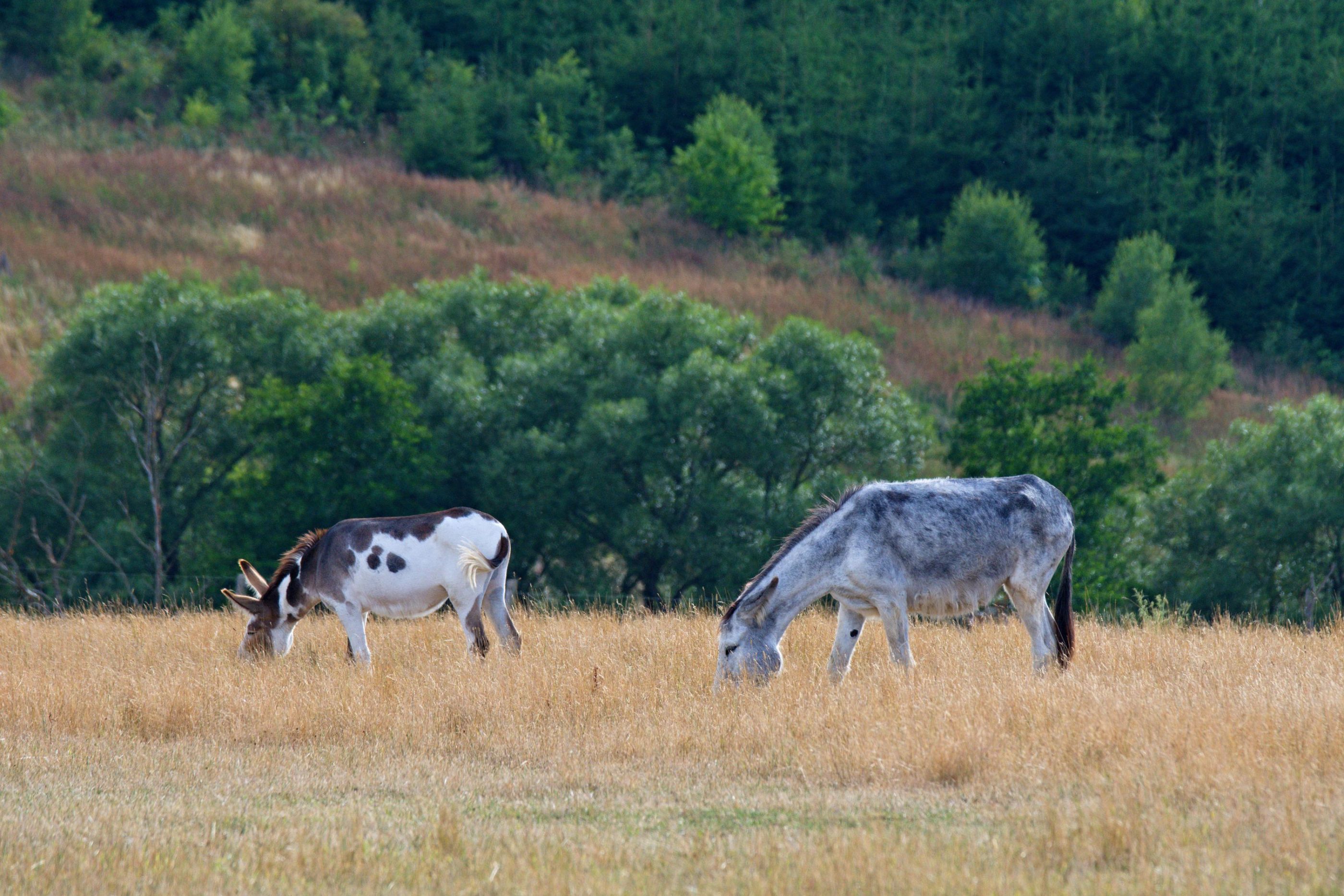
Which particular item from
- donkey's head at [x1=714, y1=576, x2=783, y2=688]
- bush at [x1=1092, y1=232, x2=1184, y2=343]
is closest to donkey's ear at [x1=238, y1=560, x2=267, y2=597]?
donkey's head at [x1=714, y1=576, x2=783, y2=688]

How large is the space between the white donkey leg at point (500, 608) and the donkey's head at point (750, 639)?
3128 millimetres

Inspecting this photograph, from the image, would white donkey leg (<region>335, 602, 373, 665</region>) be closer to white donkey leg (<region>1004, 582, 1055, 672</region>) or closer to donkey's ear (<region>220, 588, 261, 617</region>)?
donkey's ear (<region>220, 588, 261, 617</region>)

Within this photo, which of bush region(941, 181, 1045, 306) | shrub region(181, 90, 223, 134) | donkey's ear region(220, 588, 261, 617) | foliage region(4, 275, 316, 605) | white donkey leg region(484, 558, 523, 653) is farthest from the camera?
bush region(941, 181, 1045, 306)

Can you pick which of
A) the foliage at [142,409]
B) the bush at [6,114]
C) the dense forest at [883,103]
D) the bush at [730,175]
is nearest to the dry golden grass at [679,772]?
the foliage at [142,409]

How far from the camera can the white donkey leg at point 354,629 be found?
43.0 ft

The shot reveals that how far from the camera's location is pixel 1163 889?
6.05 meters

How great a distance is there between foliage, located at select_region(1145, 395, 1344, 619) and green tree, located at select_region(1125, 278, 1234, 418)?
2044 centimetres

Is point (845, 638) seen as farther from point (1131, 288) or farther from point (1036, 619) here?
point (1131, 288)

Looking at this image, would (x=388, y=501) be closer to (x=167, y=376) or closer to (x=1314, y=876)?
(x=167, y=376)

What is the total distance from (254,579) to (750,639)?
6.29 meters

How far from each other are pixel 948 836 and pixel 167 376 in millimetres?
30249

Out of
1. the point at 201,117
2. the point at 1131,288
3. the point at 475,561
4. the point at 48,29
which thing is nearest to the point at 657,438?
the point at 475,561

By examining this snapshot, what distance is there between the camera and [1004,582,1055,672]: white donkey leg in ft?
37.9

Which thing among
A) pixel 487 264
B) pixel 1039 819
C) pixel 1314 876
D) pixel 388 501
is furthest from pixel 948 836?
pixel 487 264
